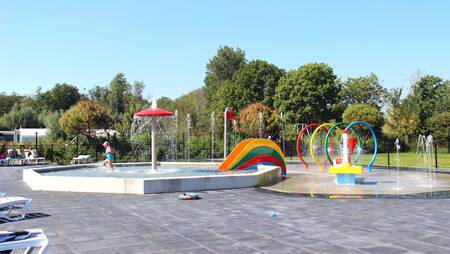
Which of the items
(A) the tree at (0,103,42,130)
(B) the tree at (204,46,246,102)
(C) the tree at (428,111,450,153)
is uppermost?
(B) the tree at (204,46,246,102)

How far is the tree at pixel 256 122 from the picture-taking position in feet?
150

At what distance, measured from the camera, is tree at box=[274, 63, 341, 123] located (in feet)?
177

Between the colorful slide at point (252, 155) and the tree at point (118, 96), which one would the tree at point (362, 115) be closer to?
the colorful slide at point (252, 155)

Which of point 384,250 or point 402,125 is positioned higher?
point 402,125

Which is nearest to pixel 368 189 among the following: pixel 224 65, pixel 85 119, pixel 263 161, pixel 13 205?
pixel 263 161

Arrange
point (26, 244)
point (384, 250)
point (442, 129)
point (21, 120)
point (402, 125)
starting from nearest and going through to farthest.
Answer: point (26, 244) → point (384, 250) → point (442, 129) → point (402, 125) → point (21, 120)

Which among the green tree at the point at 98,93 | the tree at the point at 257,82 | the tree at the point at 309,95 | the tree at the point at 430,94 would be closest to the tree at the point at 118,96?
the green tree at the point at 98,93

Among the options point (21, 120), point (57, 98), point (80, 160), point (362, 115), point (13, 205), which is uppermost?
point (57, 98)

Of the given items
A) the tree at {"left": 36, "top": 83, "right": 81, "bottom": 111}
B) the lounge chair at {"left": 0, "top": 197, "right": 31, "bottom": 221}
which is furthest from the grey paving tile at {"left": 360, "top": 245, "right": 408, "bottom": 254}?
the tree at {"left": 36, "top": 83, "right": 81, "bottom": 111}

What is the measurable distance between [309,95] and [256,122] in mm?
10964

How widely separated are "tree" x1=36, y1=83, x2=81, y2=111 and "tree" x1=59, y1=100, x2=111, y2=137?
175ft

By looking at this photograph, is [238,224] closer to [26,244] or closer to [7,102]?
[26,244]

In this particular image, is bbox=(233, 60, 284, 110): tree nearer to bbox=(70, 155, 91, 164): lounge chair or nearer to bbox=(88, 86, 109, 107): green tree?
bbox=(70, 155, 91, 164): lounge chair

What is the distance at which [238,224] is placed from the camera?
9406mm
